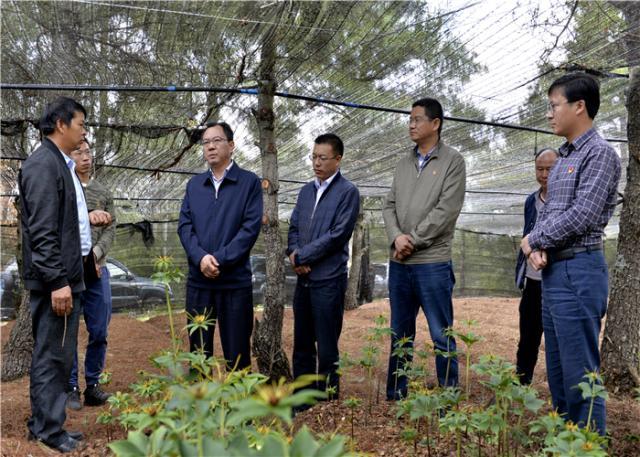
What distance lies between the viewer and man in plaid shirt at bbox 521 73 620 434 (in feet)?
7.81

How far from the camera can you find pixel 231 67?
3.78 metres

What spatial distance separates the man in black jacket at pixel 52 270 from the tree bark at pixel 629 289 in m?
3.26

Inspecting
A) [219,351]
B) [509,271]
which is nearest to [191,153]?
[219,351]

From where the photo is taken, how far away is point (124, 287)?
30.1 feet

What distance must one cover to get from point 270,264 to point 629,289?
7.92ft

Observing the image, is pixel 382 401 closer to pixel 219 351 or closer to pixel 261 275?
pixel 219 351

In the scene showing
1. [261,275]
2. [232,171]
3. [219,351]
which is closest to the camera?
[232,171]

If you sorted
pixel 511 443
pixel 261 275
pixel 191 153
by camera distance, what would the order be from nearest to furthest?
pixel 511 443, pixel 191 153, pixel 261 275

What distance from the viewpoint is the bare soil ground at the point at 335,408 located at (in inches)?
104

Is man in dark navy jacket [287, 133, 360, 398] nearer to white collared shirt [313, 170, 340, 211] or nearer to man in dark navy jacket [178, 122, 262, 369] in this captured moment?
white collared shirt [313, 170, 340, 211]

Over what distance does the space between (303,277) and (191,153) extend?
3157 mm

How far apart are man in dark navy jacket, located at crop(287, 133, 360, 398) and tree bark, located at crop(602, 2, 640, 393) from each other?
177 centimetres

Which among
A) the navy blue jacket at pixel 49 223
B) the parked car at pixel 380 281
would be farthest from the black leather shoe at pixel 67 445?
the parked car at pixel 380 281

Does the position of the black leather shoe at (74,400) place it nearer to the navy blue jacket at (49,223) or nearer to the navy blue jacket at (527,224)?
the navy blue jacket at (49,223)
